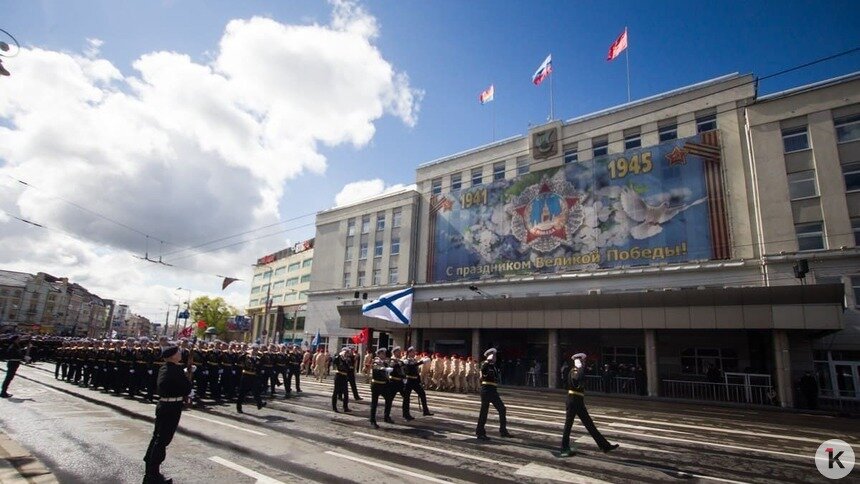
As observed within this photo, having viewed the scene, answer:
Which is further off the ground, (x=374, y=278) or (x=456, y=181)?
(x=456, y=181)

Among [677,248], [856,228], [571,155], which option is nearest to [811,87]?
[856,228]

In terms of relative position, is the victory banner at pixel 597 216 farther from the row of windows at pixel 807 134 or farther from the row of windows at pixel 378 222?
the row of windows at pixel 378 222

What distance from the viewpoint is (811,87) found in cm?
2773

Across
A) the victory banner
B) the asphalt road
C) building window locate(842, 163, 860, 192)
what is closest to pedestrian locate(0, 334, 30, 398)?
the asphalt road

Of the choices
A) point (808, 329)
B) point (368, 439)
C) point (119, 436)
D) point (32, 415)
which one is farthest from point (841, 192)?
point (32, 415)

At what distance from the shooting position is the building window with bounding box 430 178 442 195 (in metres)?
45.1

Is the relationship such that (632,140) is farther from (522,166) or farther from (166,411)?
(166,411)

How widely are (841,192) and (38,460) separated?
35959 millimetres

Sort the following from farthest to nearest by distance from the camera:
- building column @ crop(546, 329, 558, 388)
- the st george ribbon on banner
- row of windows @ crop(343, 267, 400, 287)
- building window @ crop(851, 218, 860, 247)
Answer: row of windows @ crop(343, 267, 400, 287) < building column @ crop(546, 329, 558, 388) < building window @ crop(851, 218, 860, 247) < the st george ribbon on banner

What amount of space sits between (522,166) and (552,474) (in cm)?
3389

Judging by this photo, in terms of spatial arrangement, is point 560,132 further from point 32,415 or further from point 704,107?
point 32,415

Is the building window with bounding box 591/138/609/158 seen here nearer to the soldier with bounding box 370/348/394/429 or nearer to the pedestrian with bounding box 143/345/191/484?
the soldier with bounding box 370/348/394/429

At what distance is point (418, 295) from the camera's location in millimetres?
42688

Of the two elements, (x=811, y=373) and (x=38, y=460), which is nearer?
(x=38, y=460)
